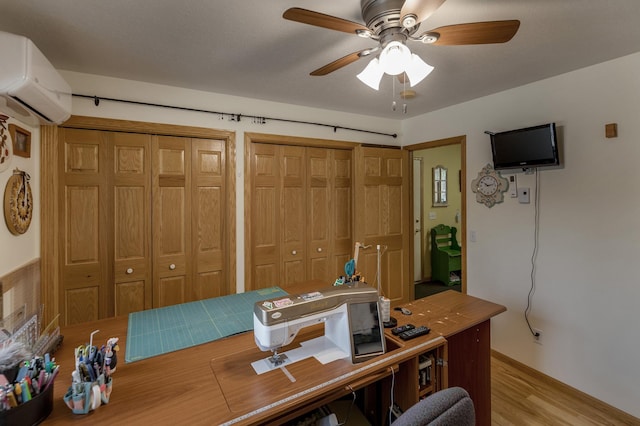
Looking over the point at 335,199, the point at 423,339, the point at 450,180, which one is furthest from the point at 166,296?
the point at 450,180

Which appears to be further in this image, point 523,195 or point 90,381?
point 523,195

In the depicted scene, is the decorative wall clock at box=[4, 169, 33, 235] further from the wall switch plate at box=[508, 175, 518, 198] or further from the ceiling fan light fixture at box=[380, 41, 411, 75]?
the wall switch plate at box=[508, 175, 518, 198]

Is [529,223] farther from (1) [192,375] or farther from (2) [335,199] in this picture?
(1) [192,375]

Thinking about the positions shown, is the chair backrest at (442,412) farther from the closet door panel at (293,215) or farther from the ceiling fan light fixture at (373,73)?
the closet door panel at (293,215)

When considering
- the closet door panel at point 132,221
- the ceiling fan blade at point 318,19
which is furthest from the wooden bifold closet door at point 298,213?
the ceiling fan blade at point 318,19

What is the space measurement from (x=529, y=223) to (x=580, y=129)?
0.78 meters

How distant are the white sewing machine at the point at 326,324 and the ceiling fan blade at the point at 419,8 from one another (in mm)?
1094

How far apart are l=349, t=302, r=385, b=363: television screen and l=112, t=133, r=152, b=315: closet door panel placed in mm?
1989

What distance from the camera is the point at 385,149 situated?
346 centimetres

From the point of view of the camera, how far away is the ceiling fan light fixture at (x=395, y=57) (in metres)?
1.35

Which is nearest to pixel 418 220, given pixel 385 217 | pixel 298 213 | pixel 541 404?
pixel 385 217

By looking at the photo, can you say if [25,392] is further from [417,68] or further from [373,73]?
[417,68]

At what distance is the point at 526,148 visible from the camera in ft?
7.93

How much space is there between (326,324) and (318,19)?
127cm
